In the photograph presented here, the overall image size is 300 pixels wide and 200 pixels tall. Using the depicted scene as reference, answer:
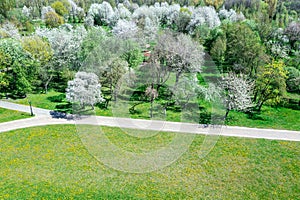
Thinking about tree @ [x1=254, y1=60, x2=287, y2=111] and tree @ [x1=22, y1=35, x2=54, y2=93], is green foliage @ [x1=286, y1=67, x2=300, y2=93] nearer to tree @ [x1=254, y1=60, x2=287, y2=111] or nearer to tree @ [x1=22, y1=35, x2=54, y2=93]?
tree @ [x1=254, y1=60, x2=287, y2=111]

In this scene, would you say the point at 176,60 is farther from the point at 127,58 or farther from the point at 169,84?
the point at 127,58

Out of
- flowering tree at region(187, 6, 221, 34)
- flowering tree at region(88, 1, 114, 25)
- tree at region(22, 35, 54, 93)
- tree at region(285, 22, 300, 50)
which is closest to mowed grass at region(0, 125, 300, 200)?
tree at region(22, 35, 54, 93)

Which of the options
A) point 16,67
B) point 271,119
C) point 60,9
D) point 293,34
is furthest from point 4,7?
point 271,119

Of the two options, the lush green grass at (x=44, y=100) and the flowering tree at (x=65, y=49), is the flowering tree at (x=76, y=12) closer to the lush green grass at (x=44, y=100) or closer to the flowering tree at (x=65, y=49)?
the flowering tree at (x=65, y=49)

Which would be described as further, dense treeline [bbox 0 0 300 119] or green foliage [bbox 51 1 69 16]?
green foliage [bbox 51 1 69 16]

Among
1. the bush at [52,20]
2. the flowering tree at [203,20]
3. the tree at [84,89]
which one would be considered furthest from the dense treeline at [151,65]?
the bush at [52,20]
